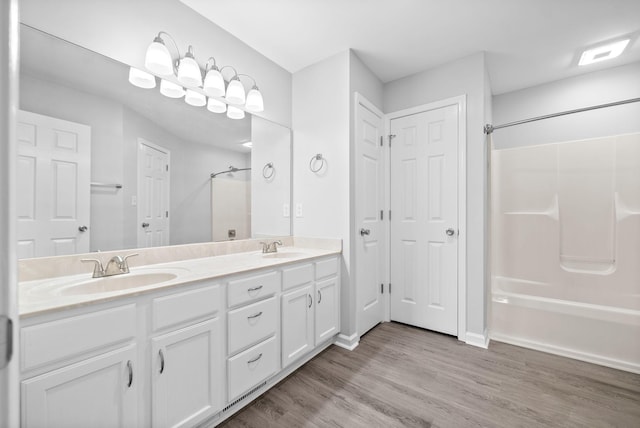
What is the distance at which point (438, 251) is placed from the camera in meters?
2.55

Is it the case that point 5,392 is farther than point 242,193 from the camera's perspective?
No

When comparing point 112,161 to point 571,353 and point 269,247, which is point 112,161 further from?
point 571,353

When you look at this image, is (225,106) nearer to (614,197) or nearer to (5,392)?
(5,392)

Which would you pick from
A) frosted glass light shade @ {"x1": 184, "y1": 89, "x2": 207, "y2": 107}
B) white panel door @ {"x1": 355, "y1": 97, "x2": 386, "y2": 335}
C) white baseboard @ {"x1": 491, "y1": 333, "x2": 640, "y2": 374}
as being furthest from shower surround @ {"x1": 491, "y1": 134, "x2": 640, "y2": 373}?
frosted glass light shade @ {"x1": 184, "y1": 89, "x2": 207, "y2": 107}

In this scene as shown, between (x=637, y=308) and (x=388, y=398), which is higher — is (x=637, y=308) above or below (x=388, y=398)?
above

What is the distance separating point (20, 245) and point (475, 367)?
110 inches

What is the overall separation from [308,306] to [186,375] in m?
0.90

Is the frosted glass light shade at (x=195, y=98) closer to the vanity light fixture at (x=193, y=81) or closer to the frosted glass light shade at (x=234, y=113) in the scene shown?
the vanity light fixture at (x=193, y=81)

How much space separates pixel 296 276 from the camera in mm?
1871

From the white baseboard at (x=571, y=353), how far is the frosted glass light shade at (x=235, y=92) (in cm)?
299

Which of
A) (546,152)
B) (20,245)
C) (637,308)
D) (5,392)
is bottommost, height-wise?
(637,308)

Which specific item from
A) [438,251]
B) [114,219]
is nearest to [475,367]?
[438,251]

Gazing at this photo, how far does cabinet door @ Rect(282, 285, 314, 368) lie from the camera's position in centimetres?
179

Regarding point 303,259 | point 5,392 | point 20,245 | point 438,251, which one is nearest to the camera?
point 5,392
